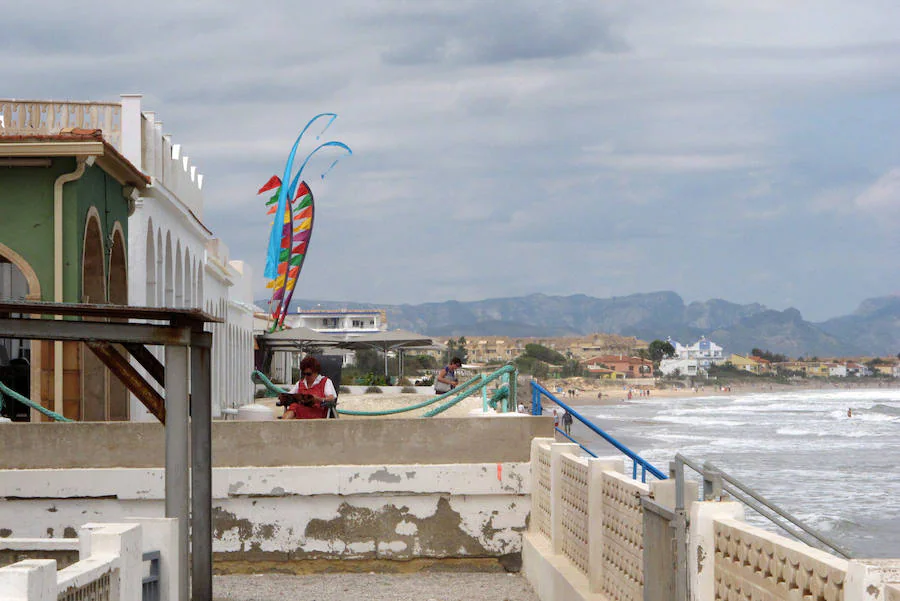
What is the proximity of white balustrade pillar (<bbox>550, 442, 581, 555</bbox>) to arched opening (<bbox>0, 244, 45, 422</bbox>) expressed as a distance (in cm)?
626

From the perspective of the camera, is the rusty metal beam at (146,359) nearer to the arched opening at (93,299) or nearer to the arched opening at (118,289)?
the arched opening at (93,299)

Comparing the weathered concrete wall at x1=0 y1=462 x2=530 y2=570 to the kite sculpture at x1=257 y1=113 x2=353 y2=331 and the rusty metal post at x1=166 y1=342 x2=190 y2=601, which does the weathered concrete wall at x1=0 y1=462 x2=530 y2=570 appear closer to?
the rusty metal post at x1=166 y1=342 x2=190 y2=601

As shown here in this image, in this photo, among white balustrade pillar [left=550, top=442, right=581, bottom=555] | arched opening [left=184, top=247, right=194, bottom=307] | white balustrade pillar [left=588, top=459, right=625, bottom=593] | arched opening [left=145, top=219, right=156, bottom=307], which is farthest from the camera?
arched opening [left=184, top=247, right=194, bottom=307]

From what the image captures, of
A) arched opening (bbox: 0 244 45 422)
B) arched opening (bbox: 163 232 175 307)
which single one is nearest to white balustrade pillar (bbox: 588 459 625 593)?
arched opening (bbox: 0 244 45 422)

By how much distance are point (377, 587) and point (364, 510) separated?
100cm

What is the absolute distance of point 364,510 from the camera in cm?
1202

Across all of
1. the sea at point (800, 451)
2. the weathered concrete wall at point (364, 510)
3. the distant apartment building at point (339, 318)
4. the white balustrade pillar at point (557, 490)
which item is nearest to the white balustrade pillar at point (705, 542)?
the white balustrade pillar at point (557, 490)

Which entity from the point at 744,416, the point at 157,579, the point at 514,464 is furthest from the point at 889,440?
the point at 157,579

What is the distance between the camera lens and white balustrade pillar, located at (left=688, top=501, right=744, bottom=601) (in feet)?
20.0

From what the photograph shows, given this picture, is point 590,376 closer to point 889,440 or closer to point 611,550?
point 889,440

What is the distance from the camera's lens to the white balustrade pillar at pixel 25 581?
4.68 m

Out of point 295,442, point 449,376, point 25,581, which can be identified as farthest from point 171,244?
point 25,581

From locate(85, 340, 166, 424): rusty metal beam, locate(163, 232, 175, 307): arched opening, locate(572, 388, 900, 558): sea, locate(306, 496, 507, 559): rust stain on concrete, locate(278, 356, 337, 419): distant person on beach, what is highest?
locate(163, 232, 175, 307): arched opening

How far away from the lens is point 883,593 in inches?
163
